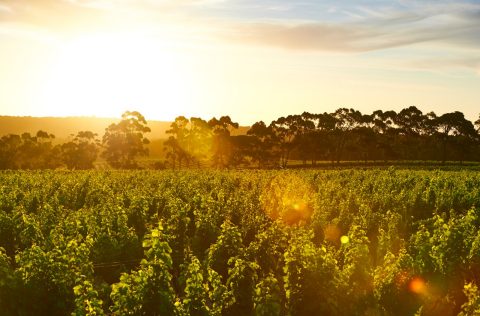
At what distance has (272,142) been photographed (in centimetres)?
9344

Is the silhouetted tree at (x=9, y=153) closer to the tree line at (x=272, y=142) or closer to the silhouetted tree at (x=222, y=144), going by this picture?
the tree line at (x=272, y=142)

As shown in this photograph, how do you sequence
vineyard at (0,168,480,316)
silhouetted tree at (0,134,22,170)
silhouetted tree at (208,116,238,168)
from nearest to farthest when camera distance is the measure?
vineyard at (0,168,480,316), silhouetted tree at (0,134,22,170), silhouetted tree at (208,116,238,168)

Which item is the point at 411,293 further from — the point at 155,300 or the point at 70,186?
the point at 70,186

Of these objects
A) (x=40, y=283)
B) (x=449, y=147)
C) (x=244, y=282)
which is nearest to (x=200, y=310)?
(x=244, y=282)

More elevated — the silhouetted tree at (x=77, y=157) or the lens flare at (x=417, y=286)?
the lens flare at (x=417, y=286)

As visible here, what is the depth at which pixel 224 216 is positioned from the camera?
20.7m

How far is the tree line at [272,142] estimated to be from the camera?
289ft

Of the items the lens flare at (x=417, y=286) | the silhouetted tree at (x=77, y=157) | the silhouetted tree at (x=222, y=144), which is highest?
the silhouetted tree at (x=222, y=144)

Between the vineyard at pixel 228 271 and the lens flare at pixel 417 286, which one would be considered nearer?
the vineyard at pixel 228 271

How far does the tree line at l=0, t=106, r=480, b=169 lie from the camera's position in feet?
289

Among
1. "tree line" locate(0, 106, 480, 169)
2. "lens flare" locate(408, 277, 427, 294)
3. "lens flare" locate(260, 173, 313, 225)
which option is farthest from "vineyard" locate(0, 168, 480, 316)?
"tree line" locate(0, 106, 480, 169)

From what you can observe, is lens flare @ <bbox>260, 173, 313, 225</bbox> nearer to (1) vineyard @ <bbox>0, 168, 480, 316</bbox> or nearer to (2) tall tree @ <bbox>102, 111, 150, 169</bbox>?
(1) vineyard @ <bbox>0, 168, 480, 316</bbox>

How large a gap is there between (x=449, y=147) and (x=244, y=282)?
95296 mm

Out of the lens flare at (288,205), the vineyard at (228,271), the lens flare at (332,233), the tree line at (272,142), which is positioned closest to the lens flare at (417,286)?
the vineyard at (228,271)
